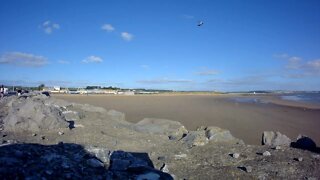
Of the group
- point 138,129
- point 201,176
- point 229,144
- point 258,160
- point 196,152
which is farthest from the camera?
point 138,129

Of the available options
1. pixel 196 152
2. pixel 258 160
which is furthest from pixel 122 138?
pixel 258 160

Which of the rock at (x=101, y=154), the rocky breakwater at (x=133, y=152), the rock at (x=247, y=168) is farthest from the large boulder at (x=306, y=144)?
the rock at (x=101, y=154)

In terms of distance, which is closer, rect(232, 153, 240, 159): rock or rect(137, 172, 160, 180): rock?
rect(137, 172, 160, 180): rock

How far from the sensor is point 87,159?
24.4 ft

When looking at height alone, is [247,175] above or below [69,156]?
below

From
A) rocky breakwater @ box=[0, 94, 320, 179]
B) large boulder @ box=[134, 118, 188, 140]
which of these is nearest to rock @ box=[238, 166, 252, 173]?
rocky breakwater @ box=[0, 94, 320, 179]

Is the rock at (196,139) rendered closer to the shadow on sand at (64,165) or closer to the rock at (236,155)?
the rock at (236,155)

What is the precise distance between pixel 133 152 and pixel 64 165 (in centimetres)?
429

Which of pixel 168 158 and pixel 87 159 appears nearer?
pixel 87 159

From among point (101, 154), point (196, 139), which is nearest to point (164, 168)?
point (101, 154)

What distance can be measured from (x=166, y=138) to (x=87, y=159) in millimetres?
6220

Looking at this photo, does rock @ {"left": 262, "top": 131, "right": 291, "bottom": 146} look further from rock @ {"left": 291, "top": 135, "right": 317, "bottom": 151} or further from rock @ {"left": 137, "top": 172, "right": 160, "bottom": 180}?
rock @ {"left": 137, "top": 172, "right": 160, "bottom": 180}

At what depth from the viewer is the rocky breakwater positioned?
669 centimetres

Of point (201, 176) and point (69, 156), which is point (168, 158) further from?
point (69, 156)
